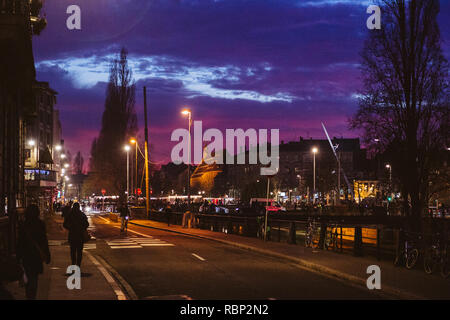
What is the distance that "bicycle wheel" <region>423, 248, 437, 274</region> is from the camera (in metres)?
14.8

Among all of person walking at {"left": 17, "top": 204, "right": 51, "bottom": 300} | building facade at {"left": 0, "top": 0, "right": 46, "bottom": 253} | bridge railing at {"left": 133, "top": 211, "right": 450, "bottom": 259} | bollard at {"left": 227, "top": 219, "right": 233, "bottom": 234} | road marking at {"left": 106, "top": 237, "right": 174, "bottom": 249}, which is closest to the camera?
person walking at {"left": 17, "top": 204, "right": 51, "bottom": 300}

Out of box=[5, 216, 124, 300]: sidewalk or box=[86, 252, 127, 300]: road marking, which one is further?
box=[86, 252, 127, 300]: road marking

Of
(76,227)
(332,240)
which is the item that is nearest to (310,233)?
(332,240)

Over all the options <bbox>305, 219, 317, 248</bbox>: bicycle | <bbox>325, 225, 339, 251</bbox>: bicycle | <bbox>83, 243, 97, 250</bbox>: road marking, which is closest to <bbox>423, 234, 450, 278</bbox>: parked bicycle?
<bbox>325, 225, 339, 251</bbox>: bicycle

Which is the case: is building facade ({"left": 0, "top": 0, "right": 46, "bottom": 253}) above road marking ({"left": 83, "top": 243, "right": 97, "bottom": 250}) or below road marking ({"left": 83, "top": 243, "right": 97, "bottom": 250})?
above

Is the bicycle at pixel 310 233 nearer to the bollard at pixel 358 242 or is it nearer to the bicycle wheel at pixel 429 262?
the bollard at pixel 358 242

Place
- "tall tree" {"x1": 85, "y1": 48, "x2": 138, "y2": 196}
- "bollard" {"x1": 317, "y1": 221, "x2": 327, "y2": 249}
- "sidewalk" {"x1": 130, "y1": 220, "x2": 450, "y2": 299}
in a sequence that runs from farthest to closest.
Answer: "tall tree" {"x1": 85, "y1": 48, "x2": 138, "y2": 196} → "bollard" {"x1": 317, "y1": 221, "x2": 327, "y2": 249} → "sidewalk" {"x1": 130, "y1": 220, "x2": 450, "y2": 299}

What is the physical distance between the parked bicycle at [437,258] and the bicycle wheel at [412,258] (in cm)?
37

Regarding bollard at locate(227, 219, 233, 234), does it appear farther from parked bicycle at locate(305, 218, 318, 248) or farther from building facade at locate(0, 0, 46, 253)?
building facade at locate(0, 0, 46, 253)

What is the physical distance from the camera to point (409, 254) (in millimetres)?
16109

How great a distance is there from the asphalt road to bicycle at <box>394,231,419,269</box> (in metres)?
2.80

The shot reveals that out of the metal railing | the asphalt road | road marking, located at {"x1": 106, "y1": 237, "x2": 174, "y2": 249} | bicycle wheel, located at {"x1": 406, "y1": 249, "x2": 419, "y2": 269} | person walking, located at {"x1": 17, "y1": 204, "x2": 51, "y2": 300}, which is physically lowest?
road marking, located at {"x1": 106, "y1": 237, "x2": 174, "y2": 249}

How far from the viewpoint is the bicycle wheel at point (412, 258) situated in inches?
621
